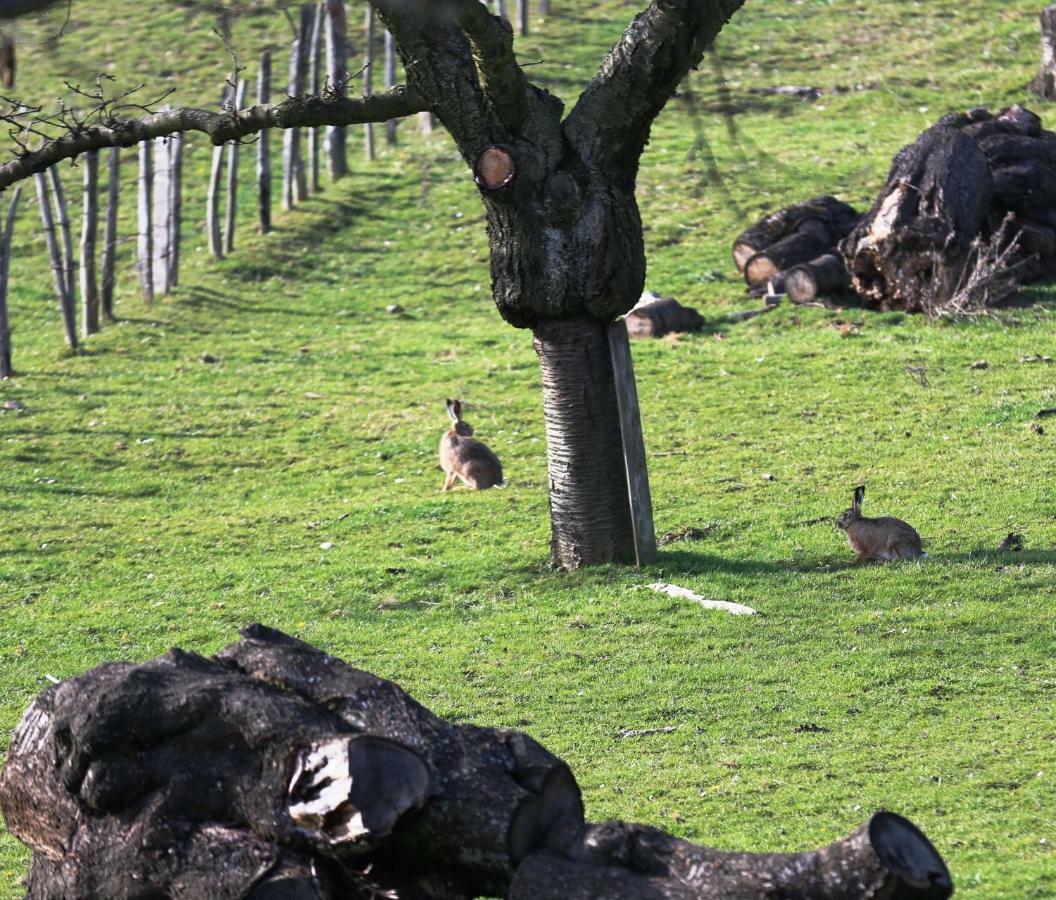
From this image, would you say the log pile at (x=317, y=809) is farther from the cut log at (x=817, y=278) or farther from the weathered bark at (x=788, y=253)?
the weathered bark at (x=788, y=253)

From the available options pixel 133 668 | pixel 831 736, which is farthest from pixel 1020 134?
pixel 133 668

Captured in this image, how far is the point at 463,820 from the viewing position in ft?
18.3

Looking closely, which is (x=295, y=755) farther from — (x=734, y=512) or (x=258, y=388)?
(x=258, y=388)

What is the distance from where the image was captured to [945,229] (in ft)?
63.3

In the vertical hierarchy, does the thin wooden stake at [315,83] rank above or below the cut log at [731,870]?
above

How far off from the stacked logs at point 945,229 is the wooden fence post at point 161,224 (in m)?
10.2

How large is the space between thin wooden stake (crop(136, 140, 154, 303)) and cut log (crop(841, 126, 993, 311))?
1184cm

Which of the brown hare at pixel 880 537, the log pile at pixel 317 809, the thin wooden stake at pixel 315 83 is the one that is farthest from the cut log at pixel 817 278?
the log pile at pixel 317 809

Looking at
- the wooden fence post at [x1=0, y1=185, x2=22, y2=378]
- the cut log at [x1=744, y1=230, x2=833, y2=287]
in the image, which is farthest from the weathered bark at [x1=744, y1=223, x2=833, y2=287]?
the wooden fence post at [x1=0, y1=185, x2=22, y2=378]

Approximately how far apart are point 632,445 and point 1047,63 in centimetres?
1970

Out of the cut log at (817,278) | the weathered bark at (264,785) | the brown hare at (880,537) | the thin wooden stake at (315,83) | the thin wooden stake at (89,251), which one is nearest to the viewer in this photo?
the weathered bark at (264,785)

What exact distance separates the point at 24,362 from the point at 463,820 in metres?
19.7

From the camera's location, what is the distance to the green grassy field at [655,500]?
9.15m

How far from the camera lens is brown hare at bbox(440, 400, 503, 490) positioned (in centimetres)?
1622
